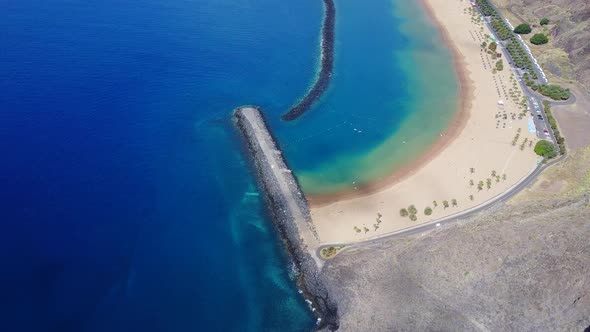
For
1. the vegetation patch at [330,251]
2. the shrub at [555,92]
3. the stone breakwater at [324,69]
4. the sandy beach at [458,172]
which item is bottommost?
the shrub at [555,92]

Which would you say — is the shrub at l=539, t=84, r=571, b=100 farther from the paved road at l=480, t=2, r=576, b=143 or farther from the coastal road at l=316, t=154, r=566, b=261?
the coastal road at l=316, t=154, r=566, b=261

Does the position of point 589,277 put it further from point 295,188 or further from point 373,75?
point 373,75

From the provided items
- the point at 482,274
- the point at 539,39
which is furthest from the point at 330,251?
the point at 539,39

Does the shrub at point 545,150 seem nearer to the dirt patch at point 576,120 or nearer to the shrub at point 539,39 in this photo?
the dirt patch at point 576,120

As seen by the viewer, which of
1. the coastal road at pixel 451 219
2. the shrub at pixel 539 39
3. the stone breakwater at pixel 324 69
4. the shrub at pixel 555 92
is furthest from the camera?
the shrub at pixel 539 39

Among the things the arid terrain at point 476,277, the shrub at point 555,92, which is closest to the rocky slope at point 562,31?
the shrub at point 555,92

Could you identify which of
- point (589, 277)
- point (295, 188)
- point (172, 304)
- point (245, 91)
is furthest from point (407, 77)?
point (172, 304)

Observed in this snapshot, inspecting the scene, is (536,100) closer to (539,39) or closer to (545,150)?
(545,150)
